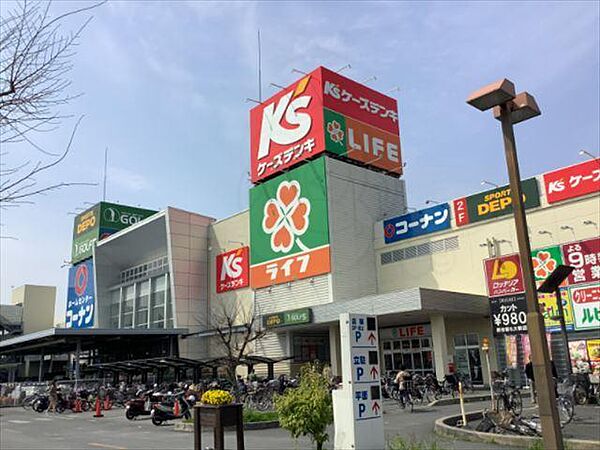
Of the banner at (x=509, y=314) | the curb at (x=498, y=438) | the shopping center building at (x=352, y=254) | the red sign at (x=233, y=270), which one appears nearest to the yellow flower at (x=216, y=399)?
the curb at (x=498, y=438)

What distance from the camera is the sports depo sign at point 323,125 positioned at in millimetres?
33188

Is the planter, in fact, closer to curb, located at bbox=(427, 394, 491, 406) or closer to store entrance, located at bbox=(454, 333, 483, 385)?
curb, located at bbox=(427, 394, 491, 406)

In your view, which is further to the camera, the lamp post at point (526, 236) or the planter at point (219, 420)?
the planter at point (219, 420)

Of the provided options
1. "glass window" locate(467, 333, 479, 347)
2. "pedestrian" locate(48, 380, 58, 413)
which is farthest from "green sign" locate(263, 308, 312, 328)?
"pedestrian" locate(48, 380, 58, 413)

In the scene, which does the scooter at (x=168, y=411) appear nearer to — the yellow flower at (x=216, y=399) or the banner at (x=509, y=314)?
the yellow flower at (x=216, y=399)

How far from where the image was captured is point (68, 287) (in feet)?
179

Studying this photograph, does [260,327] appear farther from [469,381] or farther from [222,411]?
[222,411]

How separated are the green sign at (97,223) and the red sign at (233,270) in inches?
606

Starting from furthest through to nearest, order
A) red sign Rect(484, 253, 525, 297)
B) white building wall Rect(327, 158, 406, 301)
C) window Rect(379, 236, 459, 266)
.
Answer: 1. white building wall Rect(327, 158, 406, 301)
2. window Rect(379, 236, 459, 266)
3. red sign Rect(484, 253, 525, 297)

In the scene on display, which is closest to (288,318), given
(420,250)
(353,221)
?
(353,221)

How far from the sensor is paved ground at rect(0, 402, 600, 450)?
11.2m

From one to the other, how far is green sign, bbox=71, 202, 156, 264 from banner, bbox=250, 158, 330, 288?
67.0 feet

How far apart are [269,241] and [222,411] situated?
26.4m

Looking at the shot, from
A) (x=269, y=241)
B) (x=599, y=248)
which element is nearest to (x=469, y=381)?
(x=599, y=248)
